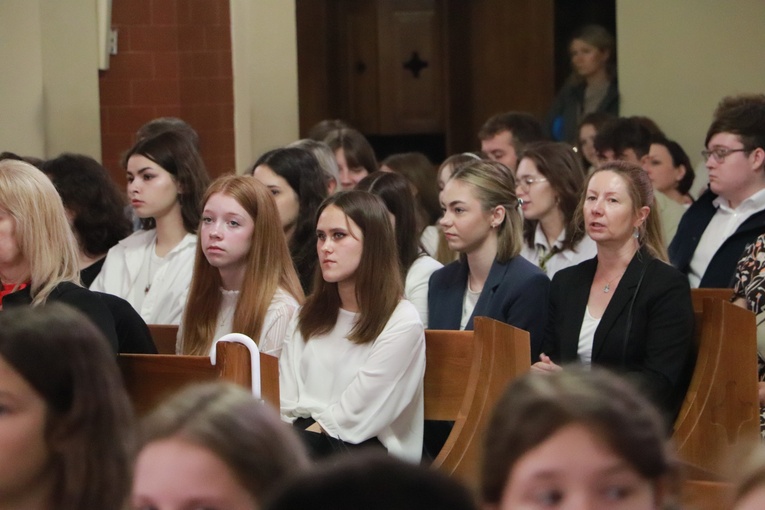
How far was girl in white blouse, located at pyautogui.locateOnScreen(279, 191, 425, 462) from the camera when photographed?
383cm

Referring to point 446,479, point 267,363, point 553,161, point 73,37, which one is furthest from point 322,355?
point 73,37

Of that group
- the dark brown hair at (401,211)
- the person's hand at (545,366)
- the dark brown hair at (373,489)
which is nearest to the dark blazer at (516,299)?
the person's hand at (545,366)

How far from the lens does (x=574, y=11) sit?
9.98m

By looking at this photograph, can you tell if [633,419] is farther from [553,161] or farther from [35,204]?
[553,161]

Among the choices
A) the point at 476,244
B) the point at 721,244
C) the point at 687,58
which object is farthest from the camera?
the point at 687,58

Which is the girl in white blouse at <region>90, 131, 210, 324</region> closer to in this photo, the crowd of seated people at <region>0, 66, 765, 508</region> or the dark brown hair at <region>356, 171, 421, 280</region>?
the crowd of seated people at <region>0, 66, 765, 508</region>

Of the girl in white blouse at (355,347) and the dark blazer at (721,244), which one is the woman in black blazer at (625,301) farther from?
the dark blazer at (721,244)

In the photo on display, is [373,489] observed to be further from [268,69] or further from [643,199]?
[268,69]

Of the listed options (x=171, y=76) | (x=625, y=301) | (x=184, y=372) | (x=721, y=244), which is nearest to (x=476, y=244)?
(x=625, y=301)

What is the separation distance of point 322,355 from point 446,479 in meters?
2.96

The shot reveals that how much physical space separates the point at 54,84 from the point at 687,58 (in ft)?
12.6

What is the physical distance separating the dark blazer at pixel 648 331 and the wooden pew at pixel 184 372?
3.99 ft

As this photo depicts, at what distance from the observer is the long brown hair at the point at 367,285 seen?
3947mm

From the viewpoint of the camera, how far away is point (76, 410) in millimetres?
1791
